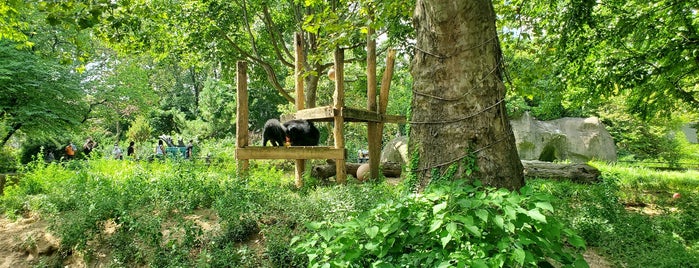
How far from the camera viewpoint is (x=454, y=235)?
1.91 m

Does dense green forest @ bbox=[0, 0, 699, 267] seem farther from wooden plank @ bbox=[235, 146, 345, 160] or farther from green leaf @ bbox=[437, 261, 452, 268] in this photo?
wooden plank @ bbox=[235, 146, 345, 160]

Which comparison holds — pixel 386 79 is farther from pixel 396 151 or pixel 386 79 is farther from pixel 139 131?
pixel 139 131

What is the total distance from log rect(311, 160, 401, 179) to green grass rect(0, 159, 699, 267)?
2.10 meters

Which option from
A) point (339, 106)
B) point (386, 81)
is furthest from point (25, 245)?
point (386, 81)

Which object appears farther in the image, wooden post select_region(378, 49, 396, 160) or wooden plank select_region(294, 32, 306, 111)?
wooden post select_region(378, 49, 396, 160)

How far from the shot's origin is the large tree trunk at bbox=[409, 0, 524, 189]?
3338 mm

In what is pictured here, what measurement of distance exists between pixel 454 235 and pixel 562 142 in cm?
1745

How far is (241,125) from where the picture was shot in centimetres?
737

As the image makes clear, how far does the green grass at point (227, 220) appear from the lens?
4355 millimetres

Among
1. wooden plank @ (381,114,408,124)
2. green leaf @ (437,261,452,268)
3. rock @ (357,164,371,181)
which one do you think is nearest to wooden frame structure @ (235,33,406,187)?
wooden plank @ (381,114,408,124)

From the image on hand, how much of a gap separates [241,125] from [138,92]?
17.9 metres

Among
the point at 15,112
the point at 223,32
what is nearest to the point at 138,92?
the point at 15,112

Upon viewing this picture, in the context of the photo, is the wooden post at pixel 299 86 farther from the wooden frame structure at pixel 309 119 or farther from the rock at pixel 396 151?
the rock at pixel 396 151

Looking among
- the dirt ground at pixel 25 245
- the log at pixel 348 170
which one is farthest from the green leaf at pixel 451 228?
the log at pixel 348 170
